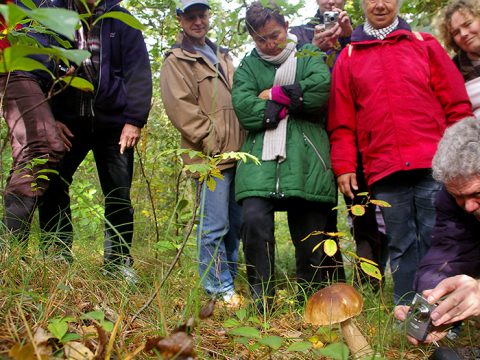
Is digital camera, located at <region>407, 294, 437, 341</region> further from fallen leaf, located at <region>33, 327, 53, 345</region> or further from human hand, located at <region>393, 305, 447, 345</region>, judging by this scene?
fallen leaf, located at <region>33, 327, 53, 345</region>

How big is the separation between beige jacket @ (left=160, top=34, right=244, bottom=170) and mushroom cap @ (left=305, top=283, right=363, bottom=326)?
147 centimetres

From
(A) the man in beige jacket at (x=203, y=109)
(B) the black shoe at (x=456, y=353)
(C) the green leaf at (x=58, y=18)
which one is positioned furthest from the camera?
(A) the man in beige jacket at (x=203, y=109)

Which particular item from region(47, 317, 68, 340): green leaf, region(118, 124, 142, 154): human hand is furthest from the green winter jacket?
region(47, 317, 68, 340): green leaf

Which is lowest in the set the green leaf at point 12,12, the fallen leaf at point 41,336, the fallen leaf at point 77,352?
the fallen leaf at point 77,352

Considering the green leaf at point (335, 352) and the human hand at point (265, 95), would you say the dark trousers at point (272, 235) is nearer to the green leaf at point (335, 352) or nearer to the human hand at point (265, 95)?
the human hand at point (265, 95)

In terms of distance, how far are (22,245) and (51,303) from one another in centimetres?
53

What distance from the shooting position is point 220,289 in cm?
246

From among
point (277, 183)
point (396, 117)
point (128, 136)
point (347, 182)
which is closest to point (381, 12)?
point (396, 117)

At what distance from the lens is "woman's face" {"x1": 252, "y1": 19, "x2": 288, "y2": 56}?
3.02m

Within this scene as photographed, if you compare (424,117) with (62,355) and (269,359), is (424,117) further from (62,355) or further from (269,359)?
(62,355)

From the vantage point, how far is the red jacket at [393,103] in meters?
2.74

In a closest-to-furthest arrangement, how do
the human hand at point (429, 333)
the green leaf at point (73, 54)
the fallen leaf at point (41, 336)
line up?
the green leaf at point (73, 54)
the fallen leaf at point (41, 336)
the human hand at point (429, 333)

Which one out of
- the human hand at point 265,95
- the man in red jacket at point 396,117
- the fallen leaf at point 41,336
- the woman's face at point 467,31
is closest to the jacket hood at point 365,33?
the man in red jacket at point 396,117

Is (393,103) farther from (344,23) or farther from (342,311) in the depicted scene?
(342,311)
